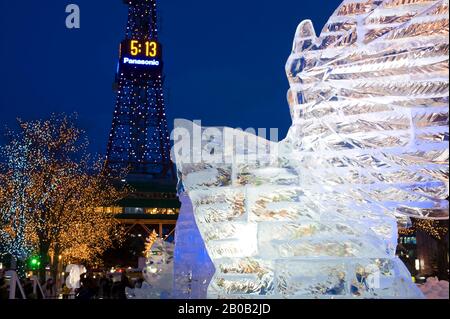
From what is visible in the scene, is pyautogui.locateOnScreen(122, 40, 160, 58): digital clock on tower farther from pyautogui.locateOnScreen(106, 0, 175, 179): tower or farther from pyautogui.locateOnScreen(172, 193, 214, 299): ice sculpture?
pyautogui.locateOnScreen(172, 193, 214, 299): ice sculpture

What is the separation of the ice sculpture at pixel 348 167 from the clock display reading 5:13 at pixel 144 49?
62445mm

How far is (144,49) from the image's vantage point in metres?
71.8

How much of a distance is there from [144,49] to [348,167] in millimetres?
63885

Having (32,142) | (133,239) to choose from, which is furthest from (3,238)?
(133,239)

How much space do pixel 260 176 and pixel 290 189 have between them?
656 millimetres

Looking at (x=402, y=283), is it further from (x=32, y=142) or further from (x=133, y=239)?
(x=133, y=239)

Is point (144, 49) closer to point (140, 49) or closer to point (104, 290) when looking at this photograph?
point (140, 49)

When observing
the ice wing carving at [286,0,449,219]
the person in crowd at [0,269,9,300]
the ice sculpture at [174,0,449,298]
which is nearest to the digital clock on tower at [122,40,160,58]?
the person in crowd at [0,269,9,300]

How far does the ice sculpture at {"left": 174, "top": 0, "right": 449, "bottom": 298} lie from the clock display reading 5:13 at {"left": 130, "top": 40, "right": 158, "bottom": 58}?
62.4 m

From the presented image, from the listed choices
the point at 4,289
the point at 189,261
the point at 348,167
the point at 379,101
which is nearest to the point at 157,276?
the point at 189,261

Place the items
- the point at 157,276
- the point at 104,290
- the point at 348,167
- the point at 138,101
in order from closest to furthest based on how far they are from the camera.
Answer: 1. the point at 348,167
2. the point at 157,276
3. the point at 104,290
4. the point at 138,101

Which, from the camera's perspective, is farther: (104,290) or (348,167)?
(104,290)

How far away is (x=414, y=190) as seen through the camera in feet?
32.9

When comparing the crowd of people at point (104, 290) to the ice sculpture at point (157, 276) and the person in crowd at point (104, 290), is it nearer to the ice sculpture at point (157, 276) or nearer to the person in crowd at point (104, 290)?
the person in crowd at point (104, 290)
